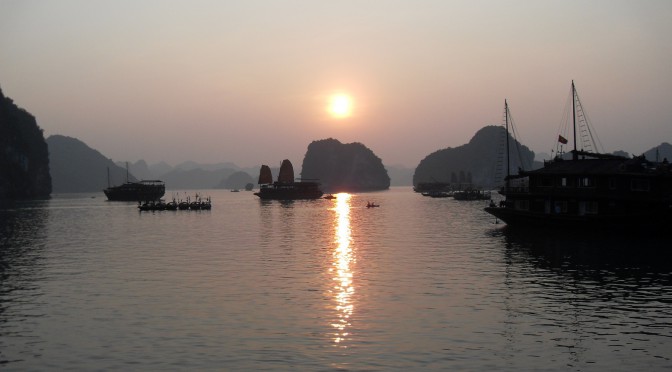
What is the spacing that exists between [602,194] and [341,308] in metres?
49.5

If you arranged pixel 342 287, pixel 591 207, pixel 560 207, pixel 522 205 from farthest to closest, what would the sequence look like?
pixel 522 205, pixel 560 207, pixel 591 207, pixel 342 287

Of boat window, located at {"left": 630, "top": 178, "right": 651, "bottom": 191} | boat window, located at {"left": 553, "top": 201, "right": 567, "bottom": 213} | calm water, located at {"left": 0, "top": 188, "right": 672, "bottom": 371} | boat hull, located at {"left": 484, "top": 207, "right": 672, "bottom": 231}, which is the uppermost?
boat window, located at {"left": 630, "top": 178, "right": 651, "bottom": 191}

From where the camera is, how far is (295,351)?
25.0 meters

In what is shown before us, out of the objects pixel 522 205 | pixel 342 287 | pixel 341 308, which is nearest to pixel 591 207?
pixel 522 205

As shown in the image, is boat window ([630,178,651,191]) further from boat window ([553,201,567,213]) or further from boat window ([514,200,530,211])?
boat window ([514,200,530,211])

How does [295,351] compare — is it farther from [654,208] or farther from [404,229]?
[404,229]

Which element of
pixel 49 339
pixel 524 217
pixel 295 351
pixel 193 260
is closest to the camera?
pixel 295 351

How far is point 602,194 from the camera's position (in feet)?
238

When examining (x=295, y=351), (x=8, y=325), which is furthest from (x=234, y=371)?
(x=8, y=325)

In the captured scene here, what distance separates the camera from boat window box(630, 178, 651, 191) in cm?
7181

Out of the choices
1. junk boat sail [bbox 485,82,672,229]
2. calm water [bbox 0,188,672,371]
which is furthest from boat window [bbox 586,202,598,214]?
calm water [bbox 0,188,672,371]

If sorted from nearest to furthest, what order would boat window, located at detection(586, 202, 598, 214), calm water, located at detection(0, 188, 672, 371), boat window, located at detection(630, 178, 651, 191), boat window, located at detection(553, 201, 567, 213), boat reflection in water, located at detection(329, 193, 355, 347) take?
calm water, located at detection(0, 188, 672, 371) → boat reflection in water, located at detection(329, 193, 355, 347) → boat window, located at detection(630, 178, 651, 191) → boat window, located at detection(586, 202, 598, 214) → boat window, located at detection(553, 201, 567, 213)

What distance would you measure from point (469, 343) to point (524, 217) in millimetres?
60674

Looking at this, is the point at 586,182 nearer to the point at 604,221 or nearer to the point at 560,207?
the point at 560,207
